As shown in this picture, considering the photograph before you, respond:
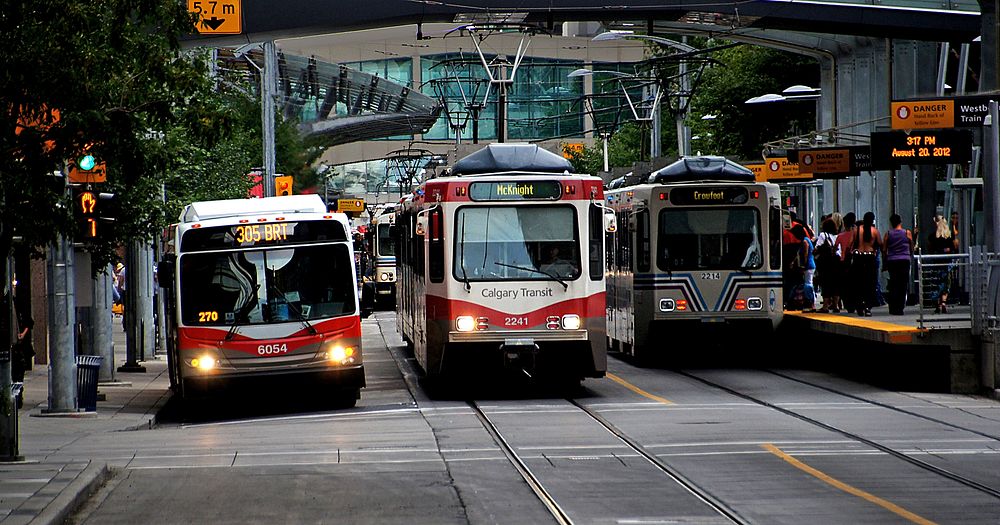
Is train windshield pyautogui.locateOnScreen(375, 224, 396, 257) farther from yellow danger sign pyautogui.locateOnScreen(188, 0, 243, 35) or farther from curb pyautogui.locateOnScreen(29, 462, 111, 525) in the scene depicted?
curb pyautogui.locateOnScreen(29, 462, 111, 525)

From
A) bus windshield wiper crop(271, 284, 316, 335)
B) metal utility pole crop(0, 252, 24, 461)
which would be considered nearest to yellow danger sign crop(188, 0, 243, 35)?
bus windshield wiper crop(271, 284, 316, 335)

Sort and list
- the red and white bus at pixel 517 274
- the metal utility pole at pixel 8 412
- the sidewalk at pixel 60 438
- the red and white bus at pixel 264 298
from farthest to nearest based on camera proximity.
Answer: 1. the red and white bus at pixel 517 274
2. the red and white bus at pixel 264 298
3. the metal utility pole at pixel 8 412
4. the sidewalk at pixel 60 438

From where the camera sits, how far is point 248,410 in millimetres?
21109

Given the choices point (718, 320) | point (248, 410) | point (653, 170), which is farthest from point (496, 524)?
point (653, 170)

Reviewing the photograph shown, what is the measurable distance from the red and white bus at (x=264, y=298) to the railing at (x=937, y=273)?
26.2 ft

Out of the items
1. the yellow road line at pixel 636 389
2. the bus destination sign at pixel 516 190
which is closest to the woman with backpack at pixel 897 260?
the yellow road line at pixel 636 389

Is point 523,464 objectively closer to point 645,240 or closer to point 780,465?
point 780,465

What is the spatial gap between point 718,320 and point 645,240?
1.74 m

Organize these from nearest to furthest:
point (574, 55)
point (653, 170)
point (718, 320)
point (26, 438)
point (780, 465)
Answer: point (780, 465) → point (26, 438) → point (718, 320) → point (653, 170) → point (574, 55)

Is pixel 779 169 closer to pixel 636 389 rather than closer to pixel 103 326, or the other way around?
pixel 636 389

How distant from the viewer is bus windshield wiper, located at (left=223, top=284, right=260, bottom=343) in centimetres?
1955

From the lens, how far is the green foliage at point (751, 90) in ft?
165

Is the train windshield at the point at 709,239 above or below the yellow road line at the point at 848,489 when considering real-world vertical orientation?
above

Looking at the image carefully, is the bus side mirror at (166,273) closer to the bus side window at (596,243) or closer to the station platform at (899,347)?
the bus side window at (596,243)
